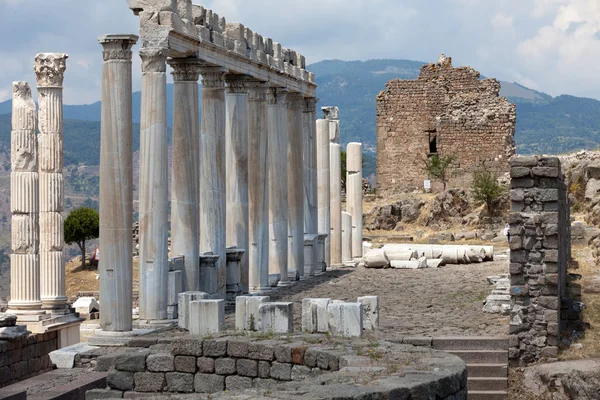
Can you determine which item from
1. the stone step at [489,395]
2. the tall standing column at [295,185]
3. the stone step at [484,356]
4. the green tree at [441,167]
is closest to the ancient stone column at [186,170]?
the stone step at [484,356]

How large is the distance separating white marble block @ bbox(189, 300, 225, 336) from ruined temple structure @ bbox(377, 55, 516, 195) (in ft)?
128

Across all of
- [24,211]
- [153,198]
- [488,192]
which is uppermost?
[488,192]

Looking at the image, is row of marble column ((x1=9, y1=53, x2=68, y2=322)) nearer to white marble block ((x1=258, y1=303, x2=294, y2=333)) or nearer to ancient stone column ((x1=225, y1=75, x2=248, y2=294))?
ancient stone column ((x1=225, y1=75, x2=248, y2=294))

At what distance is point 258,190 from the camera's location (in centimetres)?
2680

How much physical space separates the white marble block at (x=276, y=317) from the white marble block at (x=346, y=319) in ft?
2.34

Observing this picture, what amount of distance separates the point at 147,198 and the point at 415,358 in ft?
25.6

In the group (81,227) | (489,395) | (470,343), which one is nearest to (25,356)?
(470,343)

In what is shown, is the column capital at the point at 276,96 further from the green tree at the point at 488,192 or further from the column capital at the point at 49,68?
the green tree at the point at 488,192

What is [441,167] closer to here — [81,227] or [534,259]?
[81,227]

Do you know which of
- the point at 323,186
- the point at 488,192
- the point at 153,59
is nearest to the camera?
the point at 153,59

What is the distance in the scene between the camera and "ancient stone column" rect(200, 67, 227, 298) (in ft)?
77.9

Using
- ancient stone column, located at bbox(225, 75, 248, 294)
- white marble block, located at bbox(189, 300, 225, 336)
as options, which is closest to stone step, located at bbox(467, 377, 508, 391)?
white marble block, located at bbox(189, 300, 225, 336)

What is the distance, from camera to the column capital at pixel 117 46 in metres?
19.7

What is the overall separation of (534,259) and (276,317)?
12.6 ft
